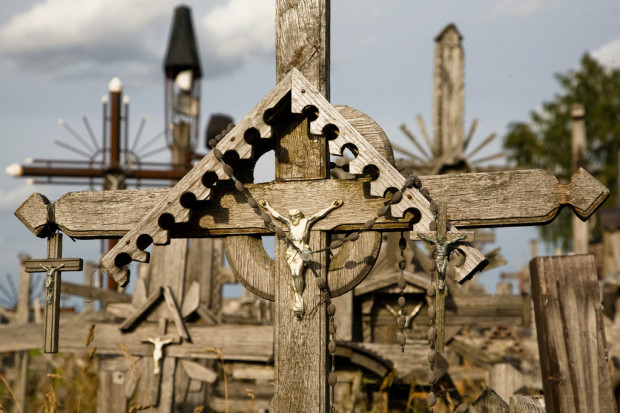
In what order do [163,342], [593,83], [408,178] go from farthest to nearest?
1. [593,83]
2. [163,342]
3. [408,178]

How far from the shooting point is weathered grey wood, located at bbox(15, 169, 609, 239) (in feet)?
14.3

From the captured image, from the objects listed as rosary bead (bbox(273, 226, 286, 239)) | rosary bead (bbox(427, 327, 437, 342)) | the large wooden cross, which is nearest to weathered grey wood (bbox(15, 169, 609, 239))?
the large wooden cross

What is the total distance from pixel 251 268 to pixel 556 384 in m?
1.92

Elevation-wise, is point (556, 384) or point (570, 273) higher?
point (570, 273)

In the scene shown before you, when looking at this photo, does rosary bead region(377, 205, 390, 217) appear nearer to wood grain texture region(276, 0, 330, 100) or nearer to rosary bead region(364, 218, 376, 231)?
rosary bead region(364, 218, 376, 231)

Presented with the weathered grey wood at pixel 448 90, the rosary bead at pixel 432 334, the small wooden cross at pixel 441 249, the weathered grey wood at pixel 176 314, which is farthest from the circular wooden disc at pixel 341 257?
the weathered grey wood at pixel 448 90

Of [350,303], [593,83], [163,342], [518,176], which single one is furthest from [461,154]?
[593,83]

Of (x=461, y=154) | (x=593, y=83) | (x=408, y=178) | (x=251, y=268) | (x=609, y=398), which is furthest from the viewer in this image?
(x=593, y=83)

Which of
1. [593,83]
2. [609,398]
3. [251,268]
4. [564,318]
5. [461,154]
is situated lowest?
[609,398]

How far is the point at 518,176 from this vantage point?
444 centimetres

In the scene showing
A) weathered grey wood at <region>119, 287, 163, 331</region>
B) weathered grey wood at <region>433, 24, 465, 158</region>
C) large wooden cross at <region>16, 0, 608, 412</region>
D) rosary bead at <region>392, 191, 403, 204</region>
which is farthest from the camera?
weathered grey wood at <region>433, 24, 465, 158</region>

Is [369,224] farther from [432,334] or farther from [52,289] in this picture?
[52,289]

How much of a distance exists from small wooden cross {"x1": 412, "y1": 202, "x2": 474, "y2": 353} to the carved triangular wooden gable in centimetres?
7

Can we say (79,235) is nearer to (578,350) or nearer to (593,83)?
(578,350)
